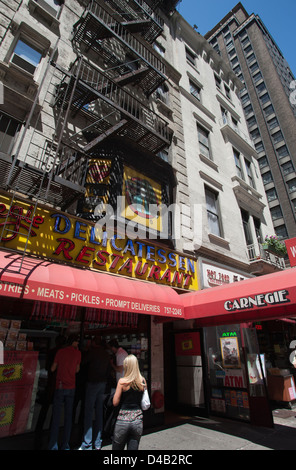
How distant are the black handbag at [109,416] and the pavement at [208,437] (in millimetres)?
308

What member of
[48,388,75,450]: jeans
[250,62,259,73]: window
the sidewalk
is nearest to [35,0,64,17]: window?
[48,388,75,450]: jeans

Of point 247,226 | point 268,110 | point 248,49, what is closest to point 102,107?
point 247,226

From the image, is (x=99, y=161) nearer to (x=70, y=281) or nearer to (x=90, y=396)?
(x=70, y=281)

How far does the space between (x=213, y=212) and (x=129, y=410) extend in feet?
34.7

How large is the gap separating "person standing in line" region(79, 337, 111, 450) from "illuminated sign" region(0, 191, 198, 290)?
232 centimetres

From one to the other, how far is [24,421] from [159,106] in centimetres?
1365

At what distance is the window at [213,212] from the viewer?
1232 cm

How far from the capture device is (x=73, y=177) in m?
7.08

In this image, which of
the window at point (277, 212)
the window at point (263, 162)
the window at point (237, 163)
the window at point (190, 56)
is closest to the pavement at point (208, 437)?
the window at point (237, 163)

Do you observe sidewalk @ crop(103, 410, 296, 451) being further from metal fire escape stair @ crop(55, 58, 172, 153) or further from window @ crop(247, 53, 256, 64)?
window @ crop(247, 53, 256, 64)

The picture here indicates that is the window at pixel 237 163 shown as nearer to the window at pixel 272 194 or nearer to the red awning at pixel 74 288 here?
the red awning at pixel 74 288

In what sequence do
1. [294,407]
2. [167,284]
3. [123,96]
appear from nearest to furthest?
[167,284], [294,407], [123,96]

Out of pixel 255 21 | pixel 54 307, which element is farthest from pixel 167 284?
pixel 255 21

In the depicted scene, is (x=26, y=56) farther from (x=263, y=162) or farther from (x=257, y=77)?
(x=257, y=77)
